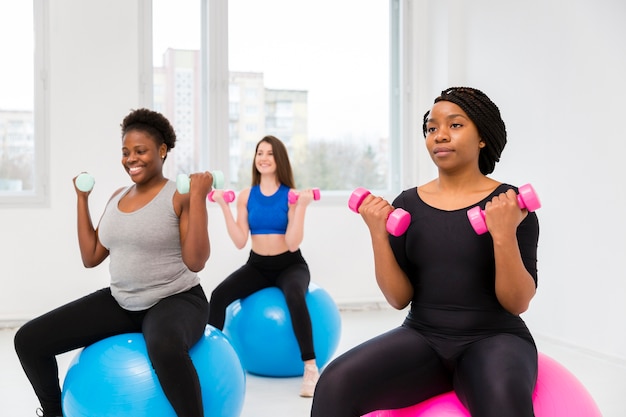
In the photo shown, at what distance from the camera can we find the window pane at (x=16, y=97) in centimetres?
423

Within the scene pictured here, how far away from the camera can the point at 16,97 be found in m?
4.25

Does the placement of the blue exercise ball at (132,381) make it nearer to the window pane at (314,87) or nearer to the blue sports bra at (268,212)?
the blue sports bra at (268,212)

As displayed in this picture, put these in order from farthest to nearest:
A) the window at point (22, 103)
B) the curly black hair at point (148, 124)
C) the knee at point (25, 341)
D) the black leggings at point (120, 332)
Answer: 1. the window at point (22, 103)
2. the curly black hair at point (148, 124)
3. the knee at point (25, 341)
4. the black leggings at point (120, 332)

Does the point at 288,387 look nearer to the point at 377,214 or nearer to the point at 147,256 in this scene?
the point at 147,256

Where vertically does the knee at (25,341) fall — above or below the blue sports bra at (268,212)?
below

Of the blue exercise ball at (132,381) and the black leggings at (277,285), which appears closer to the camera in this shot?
the blue exercise ball at (132,381)

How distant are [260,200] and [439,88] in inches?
87.7

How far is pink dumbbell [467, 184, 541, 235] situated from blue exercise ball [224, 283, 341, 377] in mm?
1598

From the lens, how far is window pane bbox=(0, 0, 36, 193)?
166 inches

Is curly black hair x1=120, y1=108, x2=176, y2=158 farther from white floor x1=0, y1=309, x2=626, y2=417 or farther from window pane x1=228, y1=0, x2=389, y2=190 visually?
window pane x1=228, y1=0, x2=389, y2=190

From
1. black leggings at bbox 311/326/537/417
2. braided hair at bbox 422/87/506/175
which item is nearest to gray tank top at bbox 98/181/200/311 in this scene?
black leggings at bbox 311/326/537/417

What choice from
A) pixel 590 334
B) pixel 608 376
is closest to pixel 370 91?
pixel 590 334

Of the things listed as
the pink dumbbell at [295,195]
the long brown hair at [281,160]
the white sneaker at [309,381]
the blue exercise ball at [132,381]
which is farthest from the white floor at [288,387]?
the long brown hair at [281,160]

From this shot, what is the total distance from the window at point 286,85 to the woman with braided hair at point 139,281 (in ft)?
7.91
